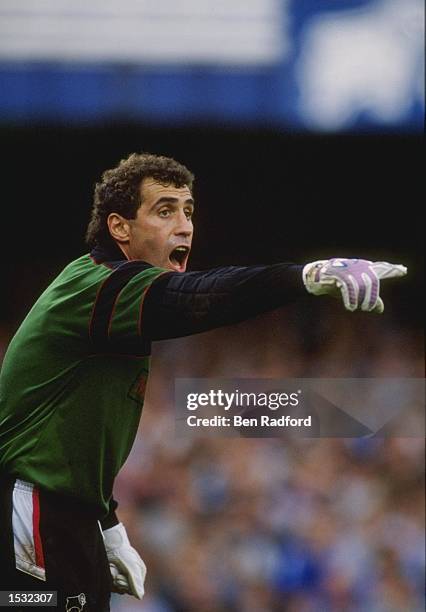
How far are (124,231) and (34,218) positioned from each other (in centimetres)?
262

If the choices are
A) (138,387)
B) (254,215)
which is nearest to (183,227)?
(138,387)

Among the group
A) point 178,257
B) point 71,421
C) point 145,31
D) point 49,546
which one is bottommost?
point 49,546

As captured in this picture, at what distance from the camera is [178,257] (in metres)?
2.38

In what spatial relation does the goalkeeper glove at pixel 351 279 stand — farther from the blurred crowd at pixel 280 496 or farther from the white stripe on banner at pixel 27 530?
the blurred crowd at pixel 280 496

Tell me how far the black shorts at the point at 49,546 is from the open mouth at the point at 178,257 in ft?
1.91

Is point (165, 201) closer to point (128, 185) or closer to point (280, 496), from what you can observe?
point (128, 185)

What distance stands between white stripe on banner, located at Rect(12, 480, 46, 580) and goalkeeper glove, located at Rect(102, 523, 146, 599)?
26 centimetres

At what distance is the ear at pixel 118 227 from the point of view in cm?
230

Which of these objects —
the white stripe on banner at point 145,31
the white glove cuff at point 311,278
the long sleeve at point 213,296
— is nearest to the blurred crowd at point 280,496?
the white stripe on banner at point 145,31

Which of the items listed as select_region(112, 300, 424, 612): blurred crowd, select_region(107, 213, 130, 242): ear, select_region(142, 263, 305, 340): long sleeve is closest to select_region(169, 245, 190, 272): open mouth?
select_region(107, 213, 130, 242): ear

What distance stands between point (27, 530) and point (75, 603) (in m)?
0.17

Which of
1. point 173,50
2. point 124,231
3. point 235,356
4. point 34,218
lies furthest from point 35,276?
point 124,231

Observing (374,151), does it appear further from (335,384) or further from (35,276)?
(35,276)

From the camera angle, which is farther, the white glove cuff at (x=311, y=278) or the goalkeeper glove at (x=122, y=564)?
the goalkeeper glove at (x=122, y=564)
